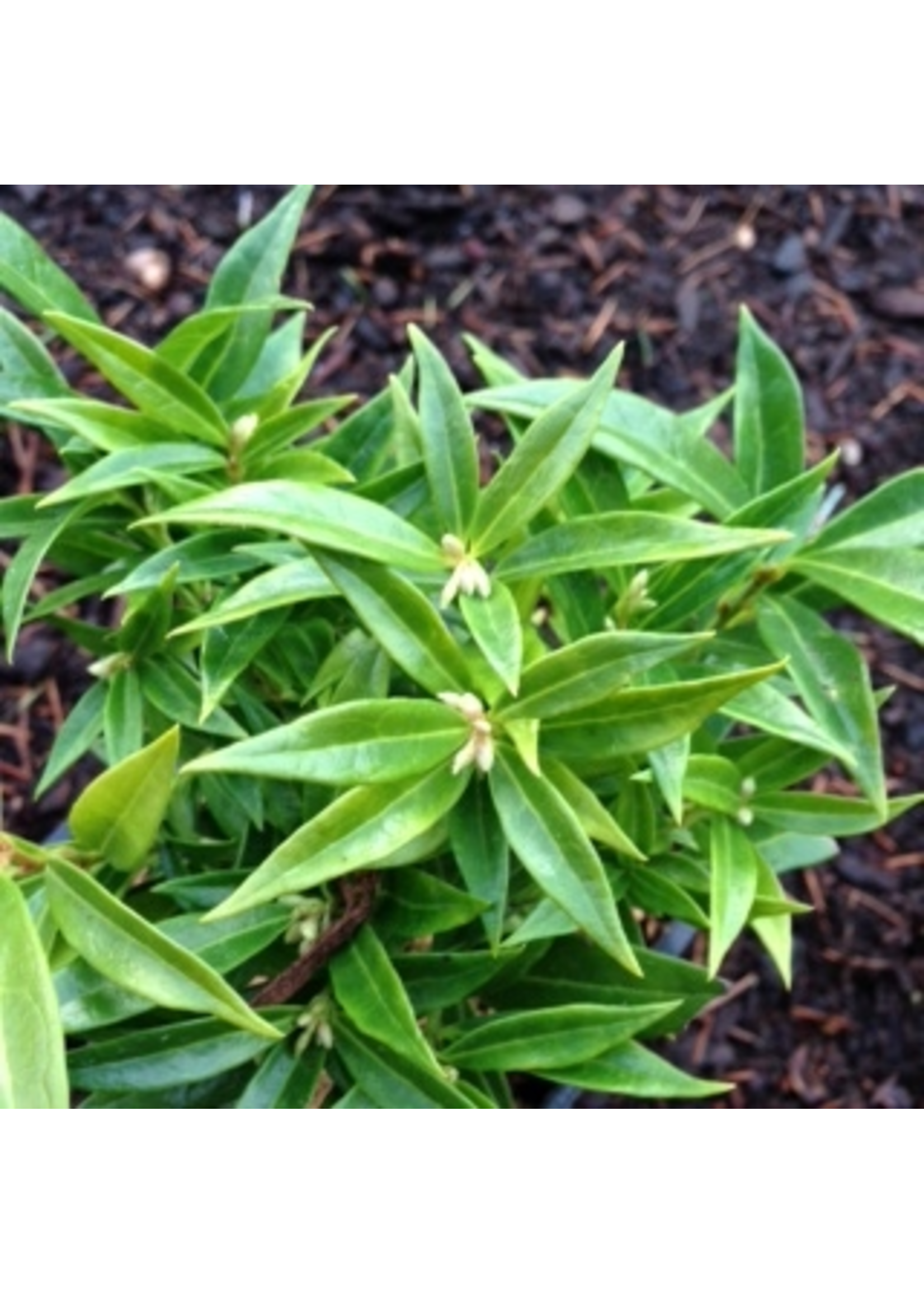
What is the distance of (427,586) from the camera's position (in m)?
1.00

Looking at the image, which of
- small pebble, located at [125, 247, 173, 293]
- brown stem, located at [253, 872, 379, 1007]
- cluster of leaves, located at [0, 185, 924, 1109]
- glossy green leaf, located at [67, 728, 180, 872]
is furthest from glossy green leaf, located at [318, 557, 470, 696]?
small pebble, located at [125, 247, 173, 293]

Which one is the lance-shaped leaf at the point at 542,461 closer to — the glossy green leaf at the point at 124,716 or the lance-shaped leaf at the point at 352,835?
the lance-shaped leaf at the point at 352,835

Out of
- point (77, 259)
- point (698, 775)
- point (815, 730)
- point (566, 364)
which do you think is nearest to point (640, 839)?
point (698, 775)

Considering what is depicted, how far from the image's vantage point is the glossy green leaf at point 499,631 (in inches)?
35.0

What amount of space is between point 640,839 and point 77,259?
1420 millimetres

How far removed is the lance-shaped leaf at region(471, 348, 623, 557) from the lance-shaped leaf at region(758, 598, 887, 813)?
25 cm

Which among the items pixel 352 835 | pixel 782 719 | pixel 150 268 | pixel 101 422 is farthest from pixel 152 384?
pixel 150 268

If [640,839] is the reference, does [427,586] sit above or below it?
above

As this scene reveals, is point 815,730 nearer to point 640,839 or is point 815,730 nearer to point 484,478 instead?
point 640,839

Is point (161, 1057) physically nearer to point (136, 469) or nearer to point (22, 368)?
point (136, 469)

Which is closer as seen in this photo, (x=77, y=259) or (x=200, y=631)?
(x=200, y=631)

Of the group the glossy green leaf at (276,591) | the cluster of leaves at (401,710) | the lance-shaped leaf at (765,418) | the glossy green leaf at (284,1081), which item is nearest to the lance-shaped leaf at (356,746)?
the cluster of leaves at (401,710)

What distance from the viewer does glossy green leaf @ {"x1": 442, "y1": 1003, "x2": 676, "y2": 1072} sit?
3.62 ft

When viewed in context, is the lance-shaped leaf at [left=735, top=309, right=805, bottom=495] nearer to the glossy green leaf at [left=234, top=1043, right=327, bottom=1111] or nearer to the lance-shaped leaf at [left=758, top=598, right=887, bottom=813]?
the lance-shaped leaf at [left=758, top=598, right=887, bottom=813]
